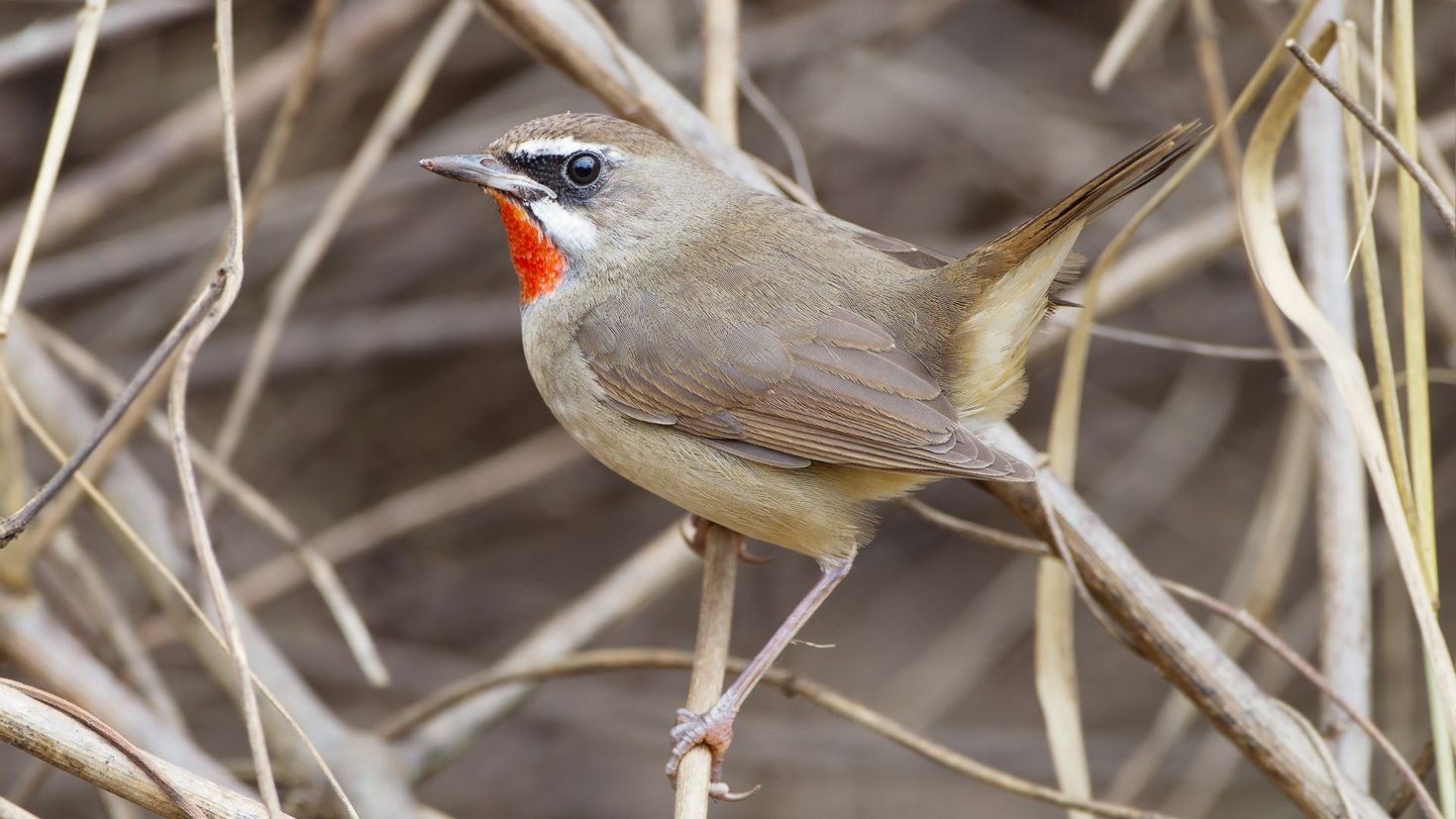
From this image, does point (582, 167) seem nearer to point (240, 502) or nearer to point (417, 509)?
point (240, 502)

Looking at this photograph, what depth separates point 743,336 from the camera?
3.41m

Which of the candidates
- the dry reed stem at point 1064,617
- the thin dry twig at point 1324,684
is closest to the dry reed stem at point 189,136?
the dry reed stem at point 1064,617

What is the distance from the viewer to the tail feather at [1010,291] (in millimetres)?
3010

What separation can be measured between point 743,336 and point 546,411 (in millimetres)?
3234

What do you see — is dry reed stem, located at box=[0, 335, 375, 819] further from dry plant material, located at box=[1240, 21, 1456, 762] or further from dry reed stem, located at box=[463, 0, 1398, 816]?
dry plant material, located at box=[1240, 21, 1456, 762]

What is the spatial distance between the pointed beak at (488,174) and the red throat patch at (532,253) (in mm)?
60

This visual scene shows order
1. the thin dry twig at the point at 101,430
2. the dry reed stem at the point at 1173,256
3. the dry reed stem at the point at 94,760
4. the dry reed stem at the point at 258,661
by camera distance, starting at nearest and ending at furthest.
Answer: the thin dry twig at the point at 101,430
the dry reed stem at the point at 94,760
the dry reed stem at the point at 258,661
the dry reed stem at the point at 1173,256

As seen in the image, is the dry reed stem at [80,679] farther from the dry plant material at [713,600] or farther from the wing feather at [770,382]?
the wing feather at [770,382]

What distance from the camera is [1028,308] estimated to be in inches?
128

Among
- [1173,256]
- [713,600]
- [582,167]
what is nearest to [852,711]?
[713,600]

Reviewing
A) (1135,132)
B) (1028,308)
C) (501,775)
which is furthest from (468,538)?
(1028,308)

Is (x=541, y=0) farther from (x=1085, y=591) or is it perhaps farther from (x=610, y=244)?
(x=1085, y=591)

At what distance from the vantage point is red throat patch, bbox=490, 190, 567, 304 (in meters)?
3.56

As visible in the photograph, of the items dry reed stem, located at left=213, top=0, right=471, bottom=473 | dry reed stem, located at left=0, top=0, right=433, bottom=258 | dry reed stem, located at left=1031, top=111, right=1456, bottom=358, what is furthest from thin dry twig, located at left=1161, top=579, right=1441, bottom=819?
dry reed stem, located at left=0, top=0, right=433, bottom=258
